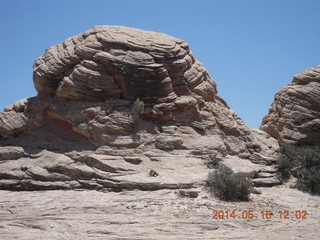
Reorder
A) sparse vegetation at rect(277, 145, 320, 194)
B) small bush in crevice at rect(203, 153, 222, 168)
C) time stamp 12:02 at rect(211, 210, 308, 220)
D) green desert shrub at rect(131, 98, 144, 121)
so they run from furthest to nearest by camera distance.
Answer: sparse vegetation at rect(277, 145, 320, 194) < green desert shrub at rect(131, 98, 144, 121) < small bush in crevice at rect(203, 153, 222, 168) < time stamp 12:02 at rect(211, 210, 308, 220)

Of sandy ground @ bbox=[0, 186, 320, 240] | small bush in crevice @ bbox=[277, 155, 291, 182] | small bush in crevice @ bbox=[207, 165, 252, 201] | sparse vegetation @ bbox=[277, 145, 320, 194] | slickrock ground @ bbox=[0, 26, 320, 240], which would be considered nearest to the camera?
sandy ground @ bbox=[0, 186, 320, 240]

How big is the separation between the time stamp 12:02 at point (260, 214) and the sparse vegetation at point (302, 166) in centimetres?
299

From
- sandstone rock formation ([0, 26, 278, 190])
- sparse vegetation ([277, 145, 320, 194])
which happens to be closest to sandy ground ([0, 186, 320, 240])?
sandstone rock formation ([0, 26, 278, 190])

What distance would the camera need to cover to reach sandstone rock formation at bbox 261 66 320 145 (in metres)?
20.2

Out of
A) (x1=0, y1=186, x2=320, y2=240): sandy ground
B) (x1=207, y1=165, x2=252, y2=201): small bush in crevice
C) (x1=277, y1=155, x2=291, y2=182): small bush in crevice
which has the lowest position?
(x1=0, y1=186, x2=320, y2=240): sandy ground

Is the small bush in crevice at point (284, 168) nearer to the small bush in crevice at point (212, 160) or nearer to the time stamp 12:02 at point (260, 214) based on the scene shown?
the small bush in crevice at point (212, 160)

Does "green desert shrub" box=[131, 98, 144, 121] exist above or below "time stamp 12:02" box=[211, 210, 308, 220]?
above

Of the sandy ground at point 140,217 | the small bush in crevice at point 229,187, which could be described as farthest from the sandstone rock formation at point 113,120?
the sandy ground at point 140,217

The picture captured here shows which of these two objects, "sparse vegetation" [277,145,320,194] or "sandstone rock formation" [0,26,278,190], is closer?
"sandstone rock formation" [0,26,278,190]

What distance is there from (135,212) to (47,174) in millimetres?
4277

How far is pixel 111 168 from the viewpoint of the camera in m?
15.4

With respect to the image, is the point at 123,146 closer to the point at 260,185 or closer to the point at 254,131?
the point at 260,185

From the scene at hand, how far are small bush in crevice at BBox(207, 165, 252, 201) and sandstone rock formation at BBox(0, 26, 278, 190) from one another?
21.8 inches

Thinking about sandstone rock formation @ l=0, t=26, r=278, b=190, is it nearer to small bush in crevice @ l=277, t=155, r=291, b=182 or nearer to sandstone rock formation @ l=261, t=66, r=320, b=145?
small bush in crevice @ l=277, t=155, r=291, b=182
